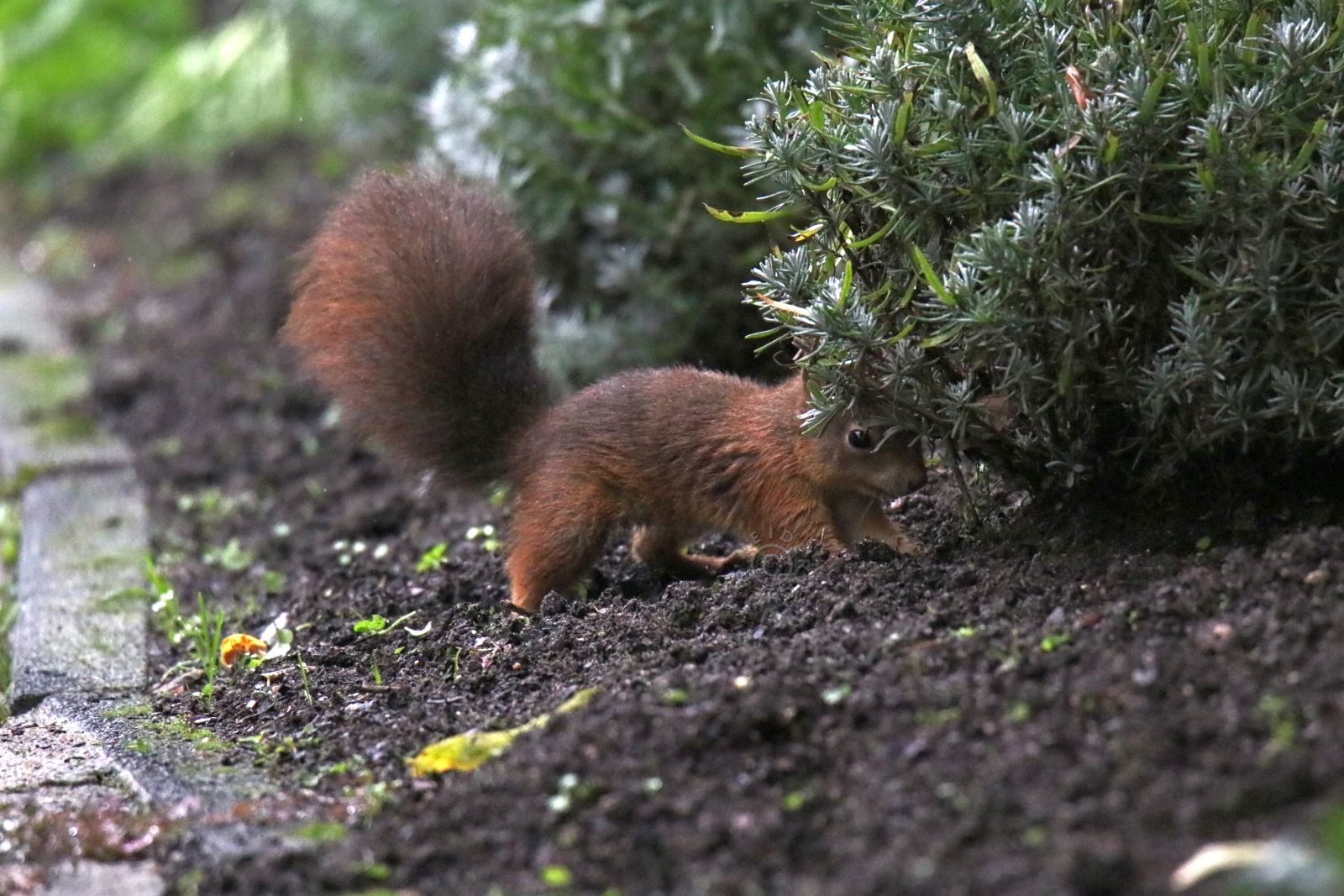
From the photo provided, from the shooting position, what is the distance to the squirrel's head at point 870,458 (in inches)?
178

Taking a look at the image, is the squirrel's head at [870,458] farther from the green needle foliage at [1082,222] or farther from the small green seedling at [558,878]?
the small green seedling at [558,878]

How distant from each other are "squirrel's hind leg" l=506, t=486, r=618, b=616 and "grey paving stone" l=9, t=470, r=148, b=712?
1.14 metres

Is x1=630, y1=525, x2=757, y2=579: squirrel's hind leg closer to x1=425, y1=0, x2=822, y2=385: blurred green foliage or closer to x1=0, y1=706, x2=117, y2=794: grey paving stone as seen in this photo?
x1=425, y1=0, x2=822, y2=385: blurred green foliage

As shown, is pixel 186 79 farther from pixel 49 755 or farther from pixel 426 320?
pixel 49 755

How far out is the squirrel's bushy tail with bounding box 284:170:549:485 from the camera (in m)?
4.87

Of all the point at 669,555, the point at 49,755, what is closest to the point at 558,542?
the point at 669,555

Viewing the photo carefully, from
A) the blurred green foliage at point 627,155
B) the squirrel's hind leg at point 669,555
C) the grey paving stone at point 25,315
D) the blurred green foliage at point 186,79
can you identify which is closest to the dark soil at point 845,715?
the squirrel's hind leg at point 669,555

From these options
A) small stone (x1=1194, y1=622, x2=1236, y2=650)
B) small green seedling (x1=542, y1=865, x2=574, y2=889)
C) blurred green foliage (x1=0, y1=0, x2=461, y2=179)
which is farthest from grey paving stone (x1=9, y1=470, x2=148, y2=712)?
blurred green foliage (x1=0, y1=0, x2=461, y2=179)

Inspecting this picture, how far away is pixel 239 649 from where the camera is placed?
4.60 metres

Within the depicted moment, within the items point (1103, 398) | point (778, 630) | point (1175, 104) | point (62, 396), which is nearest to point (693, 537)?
point (778, 630)

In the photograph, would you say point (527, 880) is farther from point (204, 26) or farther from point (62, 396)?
point (204, 26)

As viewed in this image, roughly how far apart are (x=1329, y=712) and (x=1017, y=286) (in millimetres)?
1224

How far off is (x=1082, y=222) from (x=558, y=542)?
1918mm

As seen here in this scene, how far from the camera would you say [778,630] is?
3846 mm
